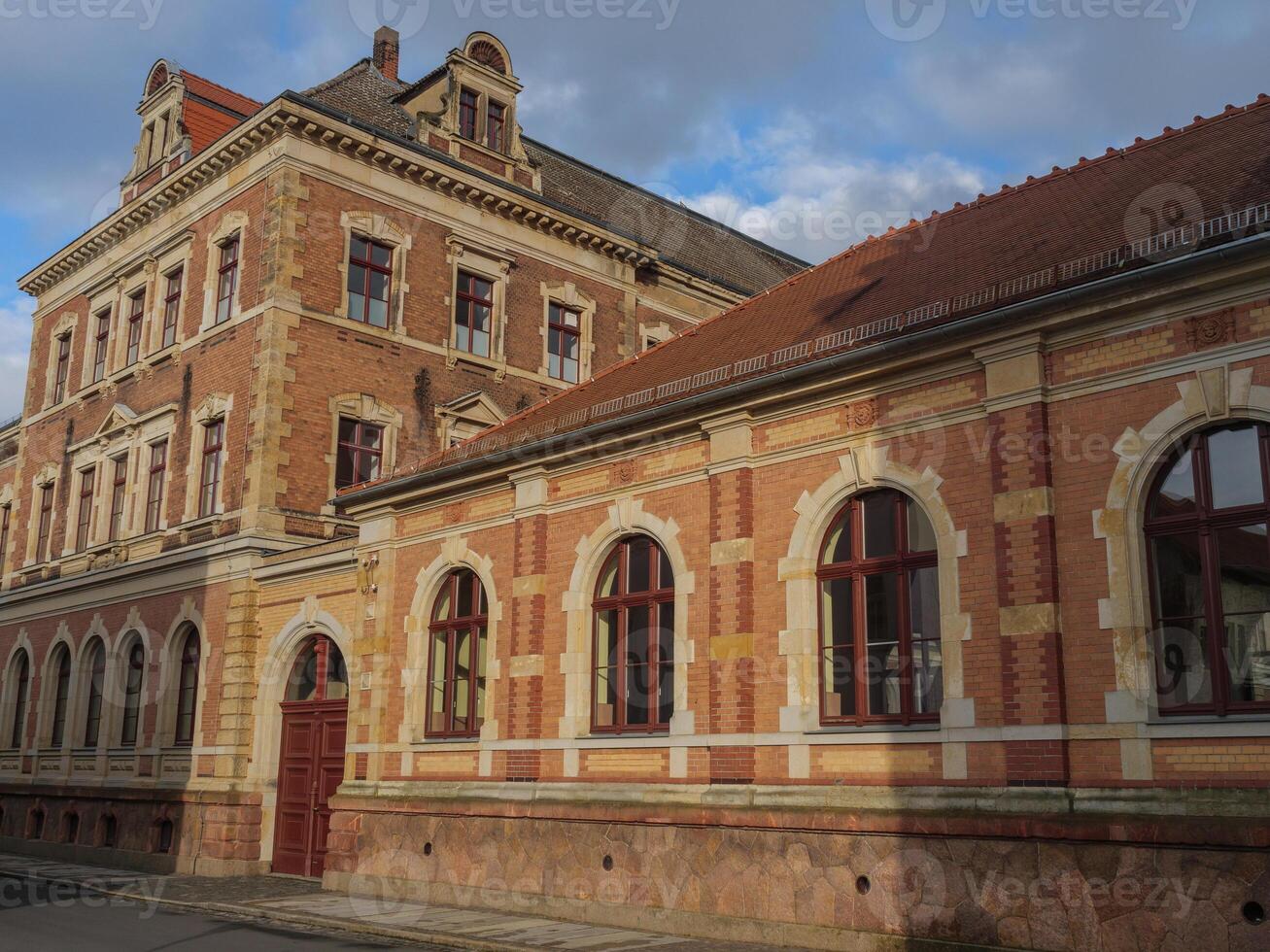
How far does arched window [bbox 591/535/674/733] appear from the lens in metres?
15.7

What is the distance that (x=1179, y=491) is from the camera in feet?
37.2

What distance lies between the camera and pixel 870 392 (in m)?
13.8

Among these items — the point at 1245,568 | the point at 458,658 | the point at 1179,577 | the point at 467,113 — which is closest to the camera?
the point at 1245,568

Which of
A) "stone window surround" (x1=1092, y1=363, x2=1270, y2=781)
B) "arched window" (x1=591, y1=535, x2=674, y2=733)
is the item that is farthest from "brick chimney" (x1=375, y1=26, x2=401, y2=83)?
"stone window surround" (x1=1092, y1=363, x2=1270, y2=781)

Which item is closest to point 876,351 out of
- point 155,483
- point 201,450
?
point 201,450

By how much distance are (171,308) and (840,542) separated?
1970cm

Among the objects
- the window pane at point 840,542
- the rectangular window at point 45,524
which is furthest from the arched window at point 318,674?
the rectangular window at point 45,524

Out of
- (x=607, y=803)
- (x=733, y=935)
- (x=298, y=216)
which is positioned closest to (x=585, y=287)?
(x=298, y=216)

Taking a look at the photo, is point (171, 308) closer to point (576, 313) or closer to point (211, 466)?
point (211, 466)

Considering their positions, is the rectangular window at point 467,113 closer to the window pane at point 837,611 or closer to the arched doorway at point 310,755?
the arched doorway at point 310,755

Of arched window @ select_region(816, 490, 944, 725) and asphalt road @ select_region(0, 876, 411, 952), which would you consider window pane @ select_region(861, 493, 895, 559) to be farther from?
asphalt road @ select_region(0, 876, 411, 952)

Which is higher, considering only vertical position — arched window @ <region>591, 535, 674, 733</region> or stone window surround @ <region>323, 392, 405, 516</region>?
stone window surround @ <region>323, 392, 405, 516</region>

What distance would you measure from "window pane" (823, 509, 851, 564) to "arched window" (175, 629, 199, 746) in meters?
15.4

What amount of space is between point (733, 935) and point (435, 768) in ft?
21.0
